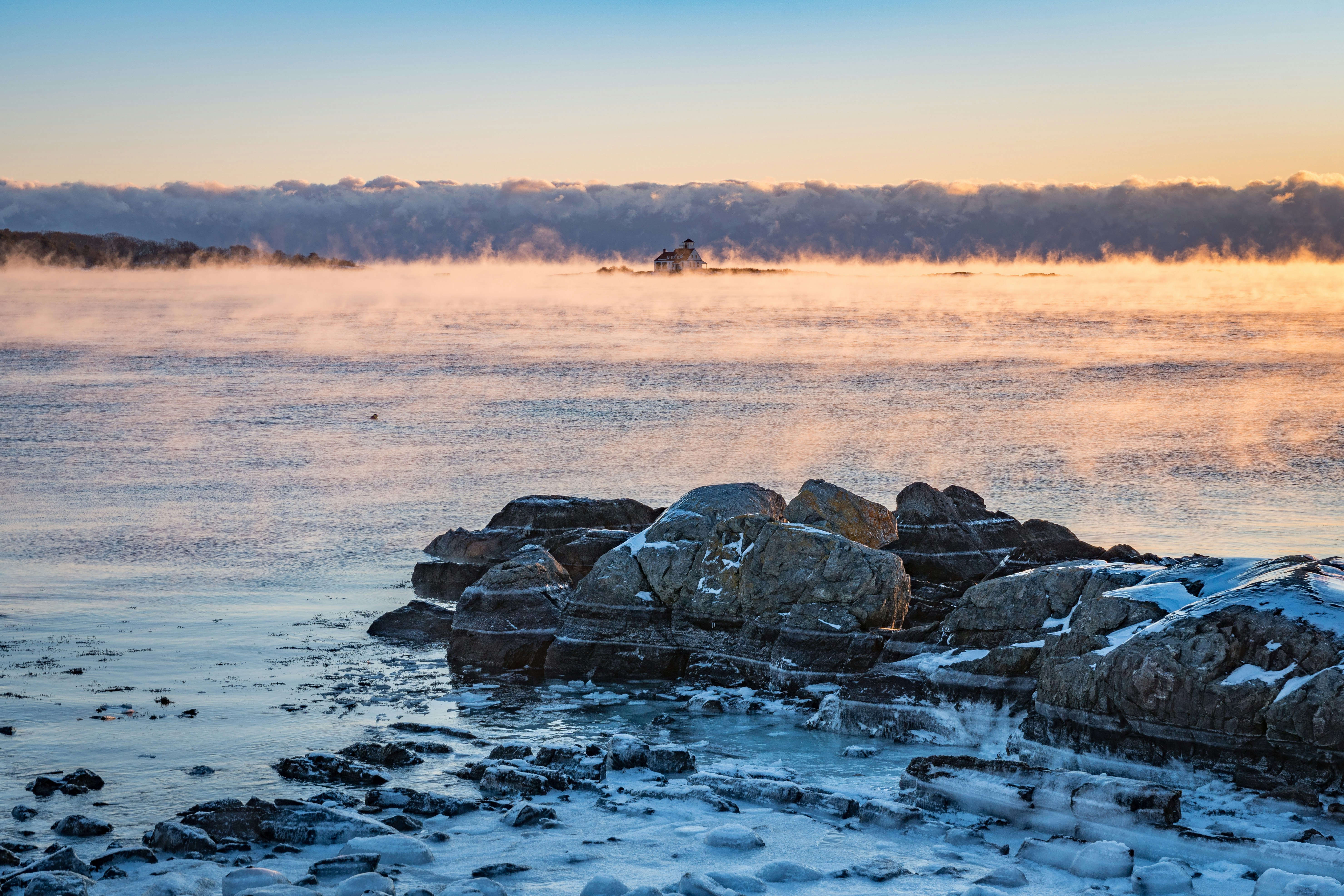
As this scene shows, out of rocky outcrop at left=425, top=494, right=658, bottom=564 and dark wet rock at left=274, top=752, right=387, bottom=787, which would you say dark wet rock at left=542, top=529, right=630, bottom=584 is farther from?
dark wet rock at left=274, top=752, right=387, bottom=787

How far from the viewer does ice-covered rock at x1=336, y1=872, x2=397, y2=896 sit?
8766mm

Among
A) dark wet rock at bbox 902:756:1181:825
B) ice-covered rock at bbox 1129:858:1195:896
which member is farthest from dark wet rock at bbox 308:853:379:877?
ice-covered rock at bbox 1129:858:1195:896

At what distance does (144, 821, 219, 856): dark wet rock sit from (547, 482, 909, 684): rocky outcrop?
6770 mm

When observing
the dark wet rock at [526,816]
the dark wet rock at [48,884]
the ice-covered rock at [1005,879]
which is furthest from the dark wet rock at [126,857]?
the ice-covered rock at [1005,879]

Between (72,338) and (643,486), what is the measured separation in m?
107

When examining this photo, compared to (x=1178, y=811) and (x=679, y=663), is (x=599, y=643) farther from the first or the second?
(x=1178, y=811)

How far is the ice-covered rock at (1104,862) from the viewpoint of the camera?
9.42 meters

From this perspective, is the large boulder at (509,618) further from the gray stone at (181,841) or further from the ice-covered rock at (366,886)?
the ice-covered rock at (366,886)

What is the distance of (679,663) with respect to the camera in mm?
16281

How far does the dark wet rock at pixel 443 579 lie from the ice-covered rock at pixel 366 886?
38.8ft

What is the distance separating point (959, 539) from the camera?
2048 centimetres

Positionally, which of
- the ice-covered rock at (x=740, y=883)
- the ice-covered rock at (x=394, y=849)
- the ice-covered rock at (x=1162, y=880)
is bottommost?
the ice-covered rock at (x=394, y=849)

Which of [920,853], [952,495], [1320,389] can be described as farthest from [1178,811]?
[1320,389]

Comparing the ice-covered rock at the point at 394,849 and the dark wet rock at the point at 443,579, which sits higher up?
the ice-covered rock at the point at 394,849
